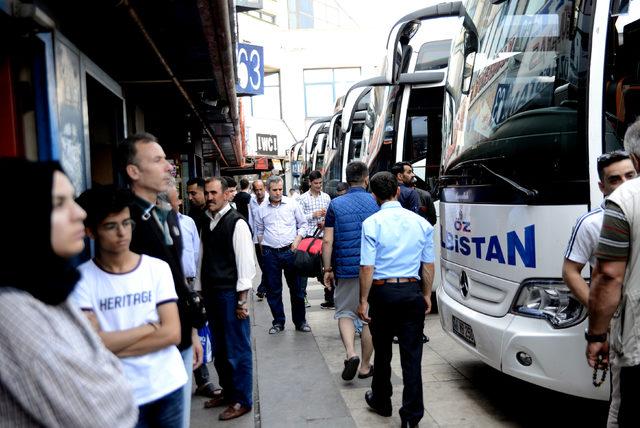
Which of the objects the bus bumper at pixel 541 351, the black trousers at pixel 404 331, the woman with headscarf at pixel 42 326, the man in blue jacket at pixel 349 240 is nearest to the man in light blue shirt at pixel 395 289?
the black trousers at pixel 404 331

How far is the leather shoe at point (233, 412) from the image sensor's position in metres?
4.62

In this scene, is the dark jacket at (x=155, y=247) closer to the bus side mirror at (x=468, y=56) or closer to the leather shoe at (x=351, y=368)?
the leather shoe at (x=351, y=368)

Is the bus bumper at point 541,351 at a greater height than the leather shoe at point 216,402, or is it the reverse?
the bus bumper at point 541,351

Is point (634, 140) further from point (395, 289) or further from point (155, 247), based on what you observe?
point (155, 247)

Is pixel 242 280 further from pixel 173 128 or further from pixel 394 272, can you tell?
pixel 173 128

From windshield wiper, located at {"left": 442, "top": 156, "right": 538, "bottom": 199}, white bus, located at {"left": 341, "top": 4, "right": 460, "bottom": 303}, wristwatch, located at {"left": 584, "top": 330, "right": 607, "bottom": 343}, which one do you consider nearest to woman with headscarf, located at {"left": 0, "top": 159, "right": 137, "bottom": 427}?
wristwatch, located at {"left": 584, "top": 330, "right": 607, "bottom": 343}

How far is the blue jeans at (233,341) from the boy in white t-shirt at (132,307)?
2.15 meters

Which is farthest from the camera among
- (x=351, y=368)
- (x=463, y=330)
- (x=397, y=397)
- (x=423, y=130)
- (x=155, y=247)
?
(x=423, y=130)

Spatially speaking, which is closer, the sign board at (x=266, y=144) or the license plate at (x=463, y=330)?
the license plate at (x=463, y=330)

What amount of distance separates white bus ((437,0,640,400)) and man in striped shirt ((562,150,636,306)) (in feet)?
0.72

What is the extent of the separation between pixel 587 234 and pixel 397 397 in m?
2.34

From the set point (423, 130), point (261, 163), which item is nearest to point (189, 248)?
point (423, 130)

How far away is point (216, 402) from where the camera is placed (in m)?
5.02

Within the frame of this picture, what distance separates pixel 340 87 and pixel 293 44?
3.93m
